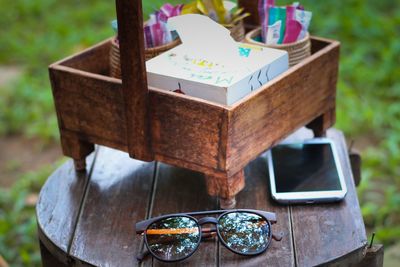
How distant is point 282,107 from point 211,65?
0.72ft

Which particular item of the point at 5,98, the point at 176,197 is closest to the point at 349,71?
the point at 5,98

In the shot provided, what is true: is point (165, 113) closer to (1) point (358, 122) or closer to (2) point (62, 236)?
(2) point (62, 236)

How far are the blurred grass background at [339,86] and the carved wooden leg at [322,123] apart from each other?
0.84 metres

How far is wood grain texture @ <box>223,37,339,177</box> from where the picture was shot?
1576 millimetres

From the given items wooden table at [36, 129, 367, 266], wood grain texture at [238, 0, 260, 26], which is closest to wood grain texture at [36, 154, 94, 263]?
wooden table at [36, 129, 367, 266]

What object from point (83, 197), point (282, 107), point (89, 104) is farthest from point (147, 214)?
point (282, 107)

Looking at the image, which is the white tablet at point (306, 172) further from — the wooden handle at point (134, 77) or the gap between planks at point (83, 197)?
the gap between planks at point (83, 197)

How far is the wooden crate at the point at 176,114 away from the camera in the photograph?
1.54 m

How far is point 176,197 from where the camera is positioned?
1.78 metres

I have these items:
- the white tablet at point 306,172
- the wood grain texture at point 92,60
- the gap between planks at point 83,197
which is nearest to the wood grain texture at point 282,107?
the white tablet at point 306,172

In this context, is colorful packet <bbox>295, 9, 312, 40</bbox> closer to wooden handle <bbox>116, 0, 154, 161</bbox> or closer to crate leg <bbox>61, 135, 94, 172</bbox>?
wooden handle <bbox>116, 0, 154, 161</bbox>

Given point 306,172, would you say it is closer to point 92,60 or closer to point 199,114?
point 199,114

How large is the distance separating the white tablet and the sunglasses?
0.16 meters

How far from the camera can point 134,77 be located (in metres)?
1.55
